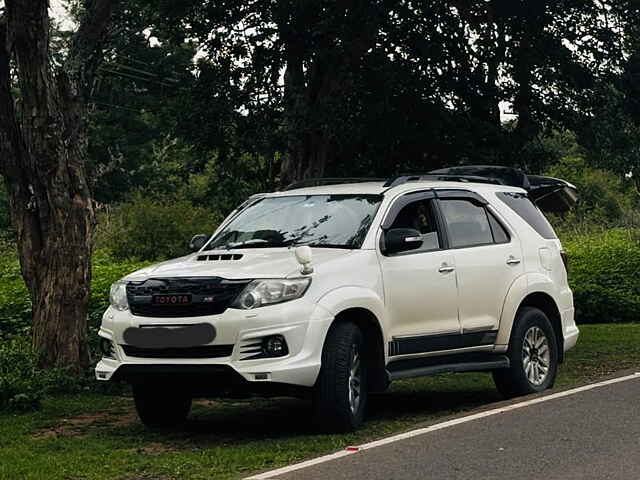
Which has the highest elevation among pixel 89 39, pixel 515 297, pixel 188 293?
pixel 89 39

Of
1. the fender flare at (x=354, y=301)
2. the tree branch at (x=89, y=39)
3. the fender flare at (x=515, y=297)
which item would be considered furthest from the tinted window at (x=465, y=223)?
the tree branch at (x=89, y=39)

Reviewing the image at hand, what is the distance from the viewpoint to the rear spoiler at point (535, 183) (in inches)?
574

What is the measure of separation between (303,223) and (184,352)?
6.21 feet

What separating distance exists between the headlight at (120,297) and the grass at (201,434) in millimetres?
1022

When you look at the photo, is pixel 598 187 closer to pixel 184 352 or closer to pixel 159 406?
pixel 159 406

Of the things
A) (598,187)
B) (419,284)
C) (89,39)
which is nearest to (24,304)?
(89,39)

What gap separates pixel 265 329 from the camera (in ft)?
30.6

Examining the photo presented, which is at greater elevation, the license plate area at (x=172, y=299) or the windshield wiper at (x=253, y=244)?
the windshield wiper at (x=253, y=244)

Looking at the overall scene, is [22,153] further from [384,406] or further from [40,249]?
[384,406]

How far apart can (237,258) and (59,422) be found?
2314 millimetres

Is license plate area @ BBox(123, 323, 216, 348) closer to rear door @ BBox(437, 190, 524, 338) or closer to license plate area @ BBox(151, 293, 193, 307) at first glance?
license plate area @ BBox(151, 293, 193, 307)

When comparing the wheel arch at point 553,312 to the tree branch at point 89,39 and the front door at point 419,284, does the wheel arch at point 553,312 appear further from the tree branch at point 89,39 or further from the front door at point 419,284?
the tree branch at point 89,39

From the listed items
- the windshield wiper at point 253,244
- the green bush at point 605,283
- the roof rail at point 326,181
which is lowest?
the green bush at point 605,283

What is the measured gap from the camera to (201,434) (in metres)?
10.3
